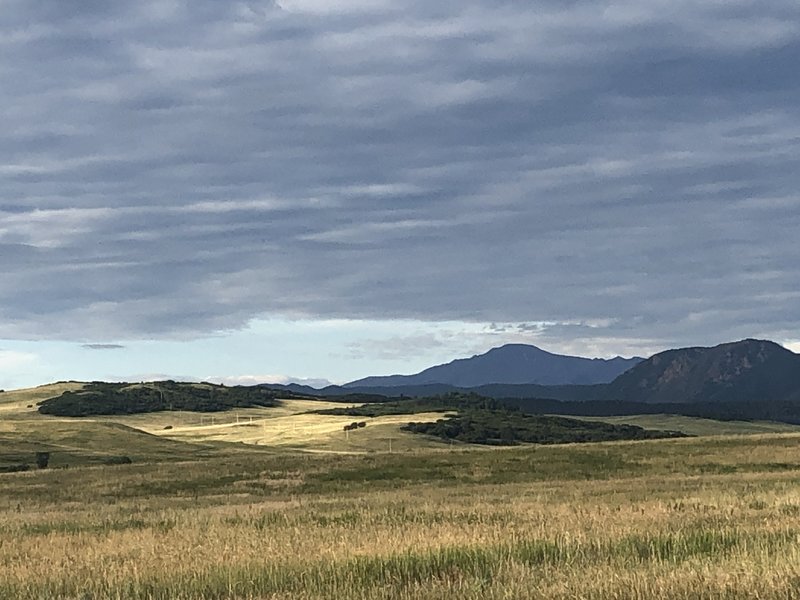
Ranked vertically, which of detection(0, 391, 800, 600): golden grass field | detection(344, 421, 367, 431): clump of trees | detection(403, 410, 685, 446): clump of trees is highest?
detection(0, 391, 800, 600): golden grass field

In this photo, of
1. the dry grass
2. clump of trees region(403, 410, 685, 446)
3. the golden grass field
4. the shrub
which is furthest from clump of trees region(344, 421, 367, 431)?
the dry grass

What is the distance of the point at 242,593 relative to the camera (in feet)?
38.4

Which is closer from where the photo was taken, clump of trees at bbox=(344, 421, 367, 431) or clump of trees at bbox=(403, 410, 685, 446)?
clump of trees at bbox=(344, 421, 367, 431)

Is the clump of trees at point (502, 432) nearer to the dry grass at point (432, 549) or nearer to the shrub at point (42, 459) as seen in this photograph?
the shrub at point (42, 459)

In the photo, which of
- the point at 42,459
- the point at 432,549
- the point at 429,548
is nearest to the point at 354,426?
the point at 42,459

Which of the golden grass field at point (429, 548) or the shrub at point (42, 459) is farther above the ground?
the golden grass field at point (429, 548)

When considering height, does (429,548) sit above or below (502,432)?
above

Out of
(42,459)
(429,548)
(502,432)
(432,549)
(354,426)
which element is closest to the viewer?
(432,549)

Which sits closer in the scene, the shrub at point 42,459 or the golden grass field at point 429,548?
the golden grass field at point 429,548

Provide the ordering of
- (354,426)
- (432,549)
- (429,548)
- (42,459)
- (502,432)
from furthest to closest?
(502,432) < (354,426) < (42,459) < (429,548) < (432,549)

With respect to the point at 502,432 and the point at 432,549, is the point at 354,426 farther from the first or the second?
the point at 432,549

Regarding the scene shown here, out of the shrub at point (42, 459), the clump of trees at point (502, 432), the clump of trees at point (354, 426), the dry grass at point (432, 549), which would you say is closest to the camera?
the dry grass at point (432, 549)

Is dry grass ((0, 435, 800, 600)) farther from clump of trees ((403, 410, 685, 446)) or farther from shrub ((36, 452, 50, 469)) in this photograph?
clump of trees ((403, 410, 685, 446))

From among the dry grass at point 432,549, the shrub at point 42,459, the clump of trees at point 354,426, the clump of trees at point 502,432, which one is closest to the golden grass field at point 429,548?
the dry grass at point 432,549
